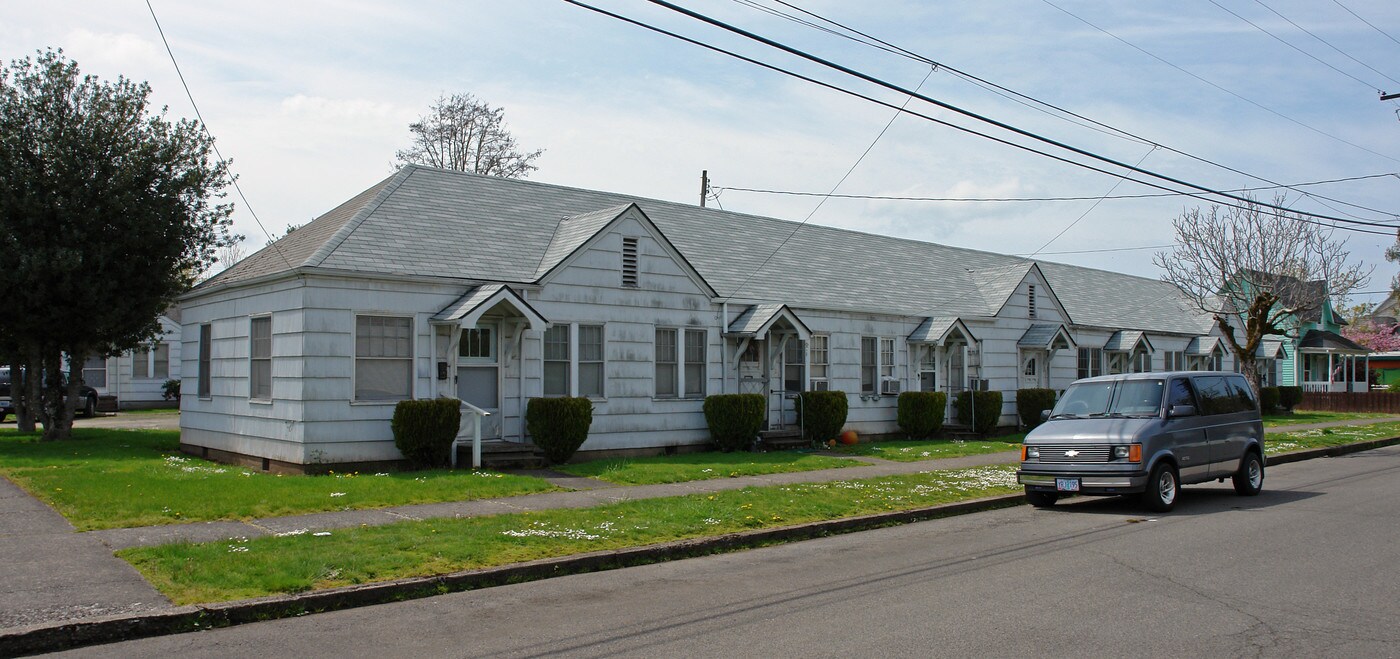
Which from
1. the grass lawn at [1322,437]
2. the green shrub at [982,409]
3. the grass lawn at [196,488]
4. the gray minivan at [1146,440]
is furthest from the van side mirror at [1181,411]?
the green shrub at [982,409]

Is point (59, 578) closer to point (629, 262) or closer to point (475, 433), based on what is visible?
point (475, 433)

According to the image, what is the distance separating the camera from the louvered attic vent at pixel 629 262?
64.5 ft

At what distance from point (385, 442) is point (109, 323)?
337 inches

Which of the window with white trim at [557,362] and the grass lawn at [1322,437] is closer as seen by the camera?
the window with white trim at [557,362]

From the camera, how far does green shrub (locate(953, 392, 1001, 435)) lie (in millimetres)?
26984

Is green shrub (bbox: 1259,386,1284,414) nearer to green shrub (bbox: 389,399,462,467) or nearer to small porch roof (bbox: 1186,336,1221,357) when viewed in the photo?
small porch roof (bbox: 1186,336,1221,357)

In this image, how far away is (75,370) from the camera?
22500 millimetres

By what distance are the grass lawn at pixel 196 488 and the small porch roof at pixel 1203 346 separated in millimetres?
31080

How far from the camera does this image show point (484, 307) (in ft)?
55.3

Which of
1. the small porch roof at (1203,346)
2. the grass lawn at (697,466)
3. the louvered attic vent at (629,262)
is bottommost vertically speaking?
the grass lawn at (697,466)

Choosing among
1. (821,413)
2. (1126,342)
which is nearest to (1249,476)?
(821,413)

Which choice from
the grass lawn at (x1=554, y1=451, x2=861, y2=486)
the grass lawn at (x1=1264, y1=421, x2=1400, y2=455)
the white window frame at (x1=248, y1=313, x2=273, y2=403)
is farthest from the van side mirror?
the white window frame at (x1=248, y1=313, x2=273, y2=403)

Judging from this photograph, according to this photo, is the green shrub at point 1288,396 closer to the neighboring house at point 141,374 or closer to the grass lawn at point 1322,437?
the grass lawn at point 1322,437

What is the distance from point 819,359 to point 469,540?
1471cm
